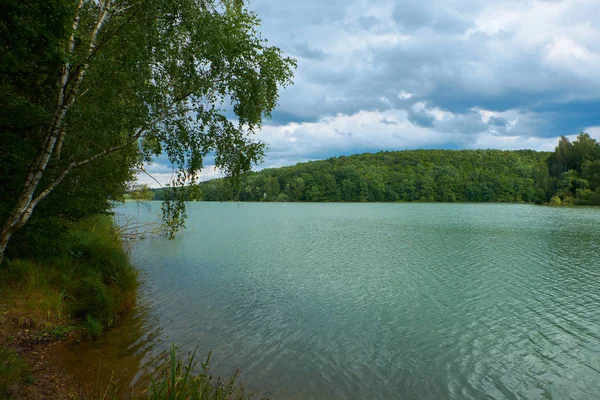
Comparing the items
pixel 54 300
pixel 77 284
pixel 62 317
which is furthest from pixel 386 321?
pixel 54 300

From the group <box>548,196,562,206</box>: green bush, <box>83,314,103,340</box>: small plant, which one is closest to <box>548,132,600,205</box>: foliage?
<box>548,196,562,206</box>: green bush

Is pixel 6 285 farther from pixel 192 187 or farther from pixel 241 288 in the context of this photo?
pixel 241 288

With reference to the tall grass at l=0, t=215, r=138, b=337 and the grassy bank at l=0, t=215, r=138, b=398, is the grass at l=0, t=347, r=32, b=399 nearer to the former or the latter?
the grassy bank at l=0, t=215, r=138, b=398

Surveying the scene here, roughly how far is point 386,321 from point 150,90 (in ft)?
34.1

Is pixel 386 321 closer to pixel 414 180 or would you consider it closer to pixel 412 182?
pixel 412 182

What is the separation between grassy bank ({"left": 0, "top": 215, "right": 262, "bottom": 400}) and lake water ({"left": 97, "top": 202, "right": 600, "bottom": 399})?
46.5 inches

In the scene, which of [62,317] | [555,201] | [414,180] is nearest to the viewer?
[62,317]

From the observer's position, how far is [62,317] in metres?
9.45

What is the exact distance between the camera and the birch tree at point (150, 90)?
26.8 feet

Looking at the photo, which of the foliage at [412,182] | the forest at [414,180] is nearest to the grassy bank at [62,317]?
the forest at [414,180]

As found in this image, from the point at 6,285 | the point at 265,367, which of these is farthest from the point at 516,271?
the point at 6,285

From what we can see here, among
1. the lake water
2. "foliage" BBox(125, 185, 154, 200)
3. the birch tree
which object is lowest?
the lake water

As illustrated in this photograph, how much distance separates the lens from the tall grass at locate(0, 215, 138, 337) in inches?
368

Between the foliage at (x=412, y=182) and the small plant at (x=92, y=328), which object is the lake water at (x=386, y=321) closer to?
the small plant at (x=92, y=328)
